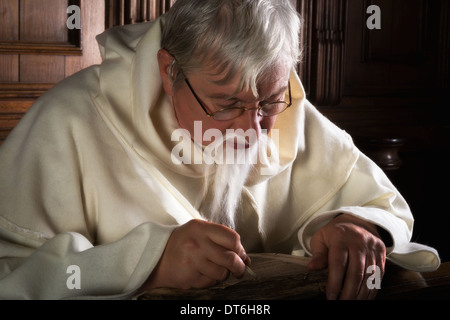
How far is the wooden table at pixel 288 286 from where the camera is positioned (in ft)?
5.19

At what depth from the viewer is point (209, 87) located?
6.53 ft

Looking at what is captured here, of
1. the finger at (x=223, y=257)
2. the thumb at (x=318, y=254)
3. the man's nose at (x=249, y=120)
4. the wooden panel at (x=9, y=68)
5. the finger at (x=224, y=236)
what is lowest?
the thumb at (x=318, y=254)

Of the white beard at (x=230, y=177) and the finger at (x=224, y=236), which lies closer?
the finger at (x=224, y=236)

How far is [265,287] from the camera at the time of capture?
162 centimetres

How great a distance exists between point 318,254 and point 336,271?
113 millimetres

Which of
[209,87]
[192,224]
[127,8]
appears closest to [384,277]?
[192,224]

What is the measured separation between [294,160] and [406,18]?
7.67 ft

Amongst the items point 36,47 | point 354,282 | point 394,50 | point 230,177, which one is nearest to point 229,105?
point 230,177

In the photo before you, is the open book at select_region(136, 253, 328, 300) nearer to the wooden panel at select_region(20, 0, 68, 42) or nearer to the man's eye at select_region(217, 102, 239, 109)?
the man's eye at select_region(217, 102, 239, 109)

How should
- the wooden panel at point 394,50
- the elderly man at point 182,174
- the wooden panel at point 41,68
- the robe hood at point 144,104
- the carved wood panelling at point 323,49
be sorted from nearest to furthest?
the elderly man at point 182,174 < the robe hood at point 144,104 < the wooden panel at point 41,68 < the carved wood panelling at point 323,49 < the wooden panel at point 394,50

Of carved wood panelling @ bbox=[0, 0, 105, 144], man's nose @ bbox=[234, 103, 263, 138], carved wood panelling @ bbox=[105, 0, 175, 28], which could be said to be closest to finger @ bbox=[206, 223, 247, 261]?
man's nose @ bbox=[234, 103, 263, 138]

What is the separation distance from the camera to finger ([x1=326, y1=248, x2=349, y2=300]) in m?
1.66

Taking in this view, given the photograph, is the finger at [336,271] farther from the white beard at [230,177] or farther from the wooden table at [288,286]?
the white beard at [230,177]

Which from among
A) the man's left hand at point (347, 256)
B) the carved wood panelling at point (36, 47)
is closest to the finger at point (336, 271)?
the man's left hand at point (347, 256)
